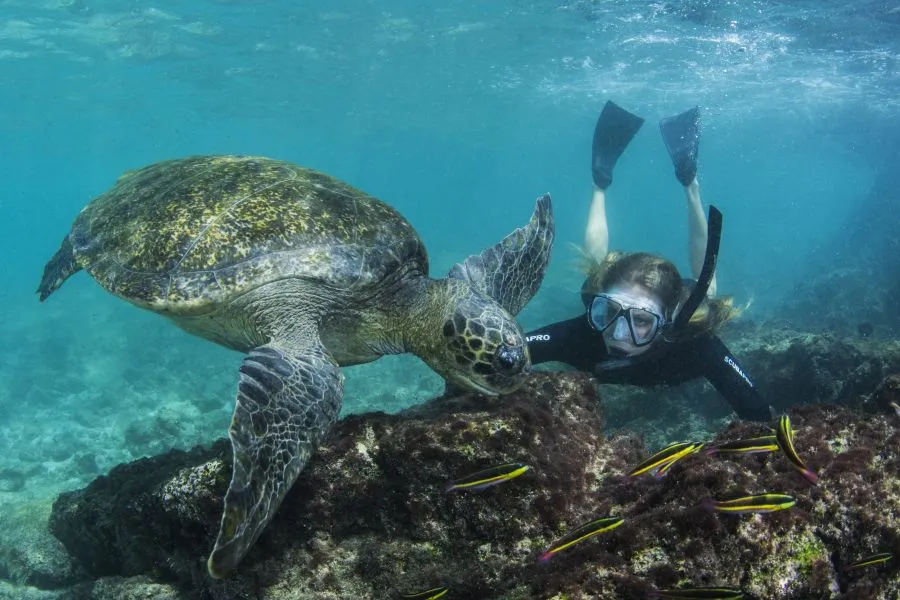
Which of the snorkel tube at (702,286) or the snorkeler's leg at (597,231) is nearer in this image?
the snorkel tube at (702,286)

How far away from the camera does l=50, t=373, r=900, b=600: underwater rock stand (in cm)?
185

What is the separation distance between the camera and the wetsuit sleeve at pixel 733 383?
192 inches

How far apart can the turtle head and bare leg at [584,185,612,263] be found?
7051mm

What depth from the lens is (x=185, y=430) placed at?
11.6 meters

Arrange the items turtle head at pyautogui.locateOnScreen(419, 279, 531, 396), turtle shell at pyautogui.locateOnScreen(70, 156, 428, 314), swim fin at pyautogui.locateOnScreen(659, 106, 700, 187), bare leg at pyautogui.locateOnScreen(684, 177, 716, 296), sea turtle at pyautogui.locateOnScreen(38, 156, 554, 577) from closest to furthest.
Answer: sea turtle at pyautogui.locateOnScreen(38, 156, 554, 577) < turtle head at pyautogui.locateOnScreen(419, 279, 531, 396) < turtle shell at pyautogui.locateOnScreen(70, 156, 428, 314) < bare leg at pyautogui.locateOnScreen(684, 177, 716, 296) < swim fin at pyautogui.locateOnScreen(659, 106, 700, 187)

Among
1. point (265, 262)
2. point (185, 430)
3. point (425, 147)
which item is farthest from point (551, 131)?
point (265, 262)

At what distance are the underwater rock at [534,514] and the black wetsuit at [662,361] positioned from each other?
1882mm

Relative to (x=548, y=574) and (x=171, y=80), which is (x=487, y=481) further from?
(x=171, y=80)

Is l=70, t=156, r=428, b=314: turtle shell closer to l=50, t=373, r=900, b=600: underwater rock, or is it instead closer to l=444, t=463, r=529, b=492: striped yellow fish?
l=50, t=373, r=900, b=600: underwater rock

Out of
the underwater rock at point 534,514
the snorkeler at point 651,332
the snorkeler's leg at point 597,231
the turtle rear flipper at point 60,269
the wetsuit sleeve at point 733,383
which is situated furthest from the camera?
the snorkeler's leg at point 597,231

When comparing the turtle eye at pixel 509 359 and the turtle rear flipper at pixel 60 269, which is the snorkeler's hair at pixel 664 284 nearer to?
the turtle eye at pixel 509 359

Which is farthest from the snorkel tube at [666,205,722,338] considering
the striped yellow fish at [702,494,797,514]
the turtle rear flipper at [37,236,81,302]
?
the turtle rear flipper at [37,236,81,302]

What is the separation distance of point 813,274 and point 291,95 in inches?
1369

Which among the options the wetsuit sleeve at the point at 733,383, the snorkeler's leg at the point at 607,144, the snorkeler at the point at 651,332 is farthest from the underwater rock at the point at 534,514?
the snorkeler's leg at the point at 607,144
